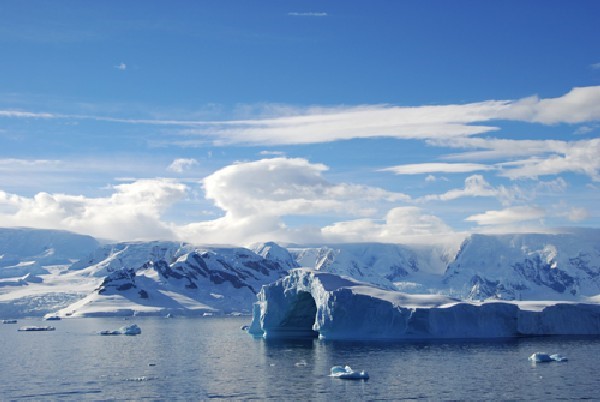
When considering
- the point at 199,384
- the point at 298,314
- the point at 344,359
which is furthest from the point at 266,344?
the point at 199,384

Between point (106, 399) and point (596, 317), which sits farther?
point (596, 317)

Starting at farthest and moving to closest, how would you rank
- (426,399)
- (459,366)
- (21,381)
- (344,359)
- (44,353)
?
(44,353) → (344,359) → (459,366) → (21,381) → (426,399)

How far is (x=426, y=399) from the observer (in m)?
46.4

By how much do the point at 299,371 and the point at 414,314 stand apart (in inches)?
958

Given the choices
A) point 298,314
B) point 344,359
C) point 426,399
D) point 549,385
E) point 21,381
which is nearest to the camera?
point 426,399

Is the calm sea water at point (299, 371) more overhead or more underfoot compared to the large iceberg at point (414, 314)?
more underfoot

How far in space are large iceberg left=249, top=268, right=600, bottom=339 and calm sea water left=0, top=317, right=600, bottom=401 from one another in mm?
2344

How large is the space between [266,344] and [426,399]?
140 feet

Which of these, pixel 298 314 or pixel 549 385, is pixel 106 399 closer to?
pixel 549 385

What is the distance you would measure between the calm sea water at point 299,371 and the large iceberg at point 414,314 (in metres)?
2.34

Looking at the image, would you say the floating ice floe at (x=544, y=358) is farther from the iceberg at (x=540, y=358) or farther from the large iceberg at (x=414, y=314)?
the large iceberg at (x=414, y=314)

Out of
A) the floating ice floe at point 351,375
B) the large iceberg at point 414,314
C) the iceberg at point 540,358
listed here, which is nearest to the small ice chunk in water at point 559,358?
the iceberg at point 540,358

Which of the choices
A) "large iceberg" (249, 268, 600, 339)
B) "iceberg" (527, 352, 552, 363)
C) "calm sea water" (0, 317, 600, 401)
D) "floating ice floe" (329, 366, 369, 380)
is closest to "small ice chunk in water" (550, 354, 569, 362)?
"iceberg" (527, 352, 552, 363)

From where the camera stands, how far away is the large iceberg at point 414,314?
82.4 meters
